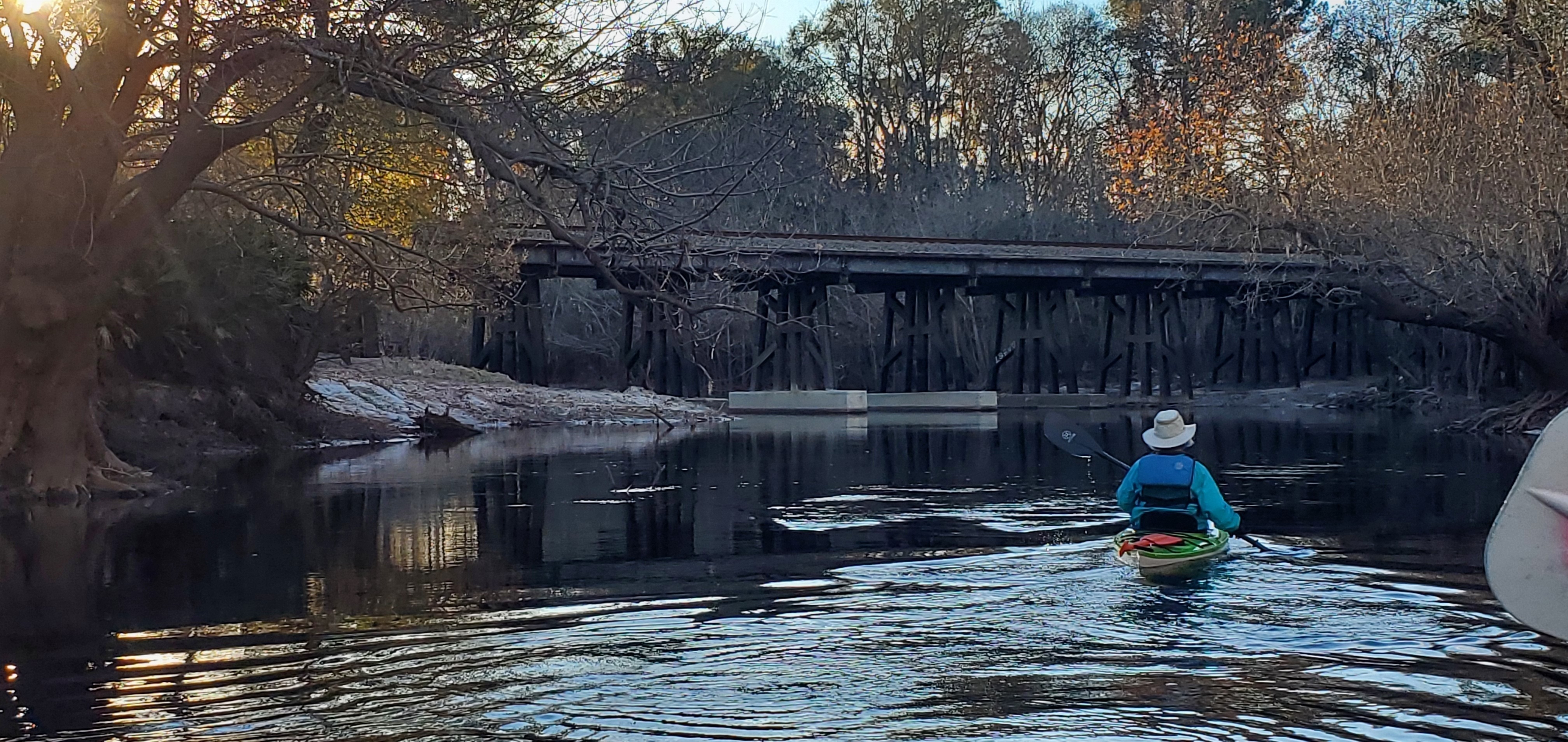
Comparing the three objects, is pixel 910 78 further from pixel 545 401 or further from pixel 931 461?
pixel 931 461

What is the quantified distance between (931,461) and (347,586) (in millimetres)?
14008

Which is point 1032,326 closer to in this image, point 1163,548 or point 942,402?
point 942,402

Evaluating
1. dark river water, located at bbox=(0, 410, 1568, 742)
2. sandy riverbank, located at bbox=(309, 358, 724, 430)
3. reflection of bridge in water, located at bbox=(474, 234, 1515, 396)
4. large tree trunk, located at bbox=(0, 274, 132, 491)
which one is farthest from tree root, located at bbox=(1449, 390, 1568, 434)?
large tree trunk, located at bbox=(0, 274, 132, 491)

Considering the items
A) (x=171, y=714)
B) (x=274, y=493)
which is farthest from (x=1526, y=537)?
(x=274, y=493)

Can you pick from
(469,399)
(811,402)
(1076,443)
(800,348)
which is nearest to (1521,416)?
(811,402)

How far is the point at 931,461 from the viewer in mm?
25016

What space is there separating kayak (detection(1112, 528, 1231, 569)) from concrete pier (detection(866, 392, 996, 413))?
35510 millimetres

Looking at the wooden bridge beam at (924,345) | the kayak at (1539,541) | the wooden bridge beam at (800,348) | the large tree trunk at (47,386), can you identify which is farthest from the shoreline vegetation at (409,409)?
the kayak at (1539,541)

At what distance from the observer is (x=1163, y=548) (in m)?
11.8

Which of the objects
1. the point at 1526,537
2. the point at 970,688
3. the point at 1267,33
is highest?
the point at 1267,33

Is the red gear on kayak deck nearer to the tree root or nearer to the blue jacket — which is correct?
the blue jacket

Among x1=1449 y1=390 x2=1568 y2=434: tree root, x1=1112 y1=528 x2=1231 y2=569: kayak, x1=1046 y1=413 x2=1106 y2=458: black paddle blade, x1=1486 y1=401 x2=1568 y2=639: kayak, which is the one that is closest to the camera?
x1=1486 y1=401 x2=1568 y2=639: kayak

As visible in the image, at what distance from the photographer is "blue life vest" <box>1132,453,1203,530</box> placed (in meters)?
12.1

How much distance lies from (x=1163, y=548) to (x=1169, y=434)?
810 millimetres
